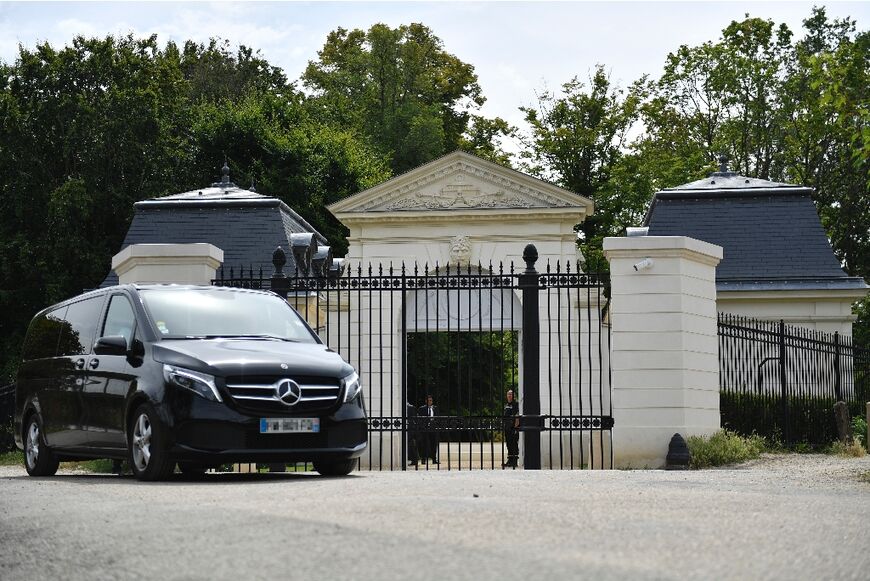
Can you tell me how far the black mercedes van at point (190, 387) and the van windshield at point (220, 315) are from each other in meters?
0.01

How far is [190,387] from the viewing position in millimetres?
10508

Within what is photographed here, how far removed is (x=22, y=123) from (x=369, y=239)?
50.1ft

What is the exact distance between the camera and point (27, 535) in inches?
271

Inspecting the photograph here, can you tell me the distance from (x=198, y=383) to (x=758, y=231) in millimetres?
24512

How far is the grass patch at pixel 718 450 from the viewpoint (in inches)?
619

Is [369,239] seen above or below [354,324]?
above

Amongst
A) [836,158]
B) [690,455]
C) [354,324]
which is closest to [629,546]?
[690,455]

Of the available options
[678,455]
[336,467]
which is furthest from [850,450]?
[336,467]

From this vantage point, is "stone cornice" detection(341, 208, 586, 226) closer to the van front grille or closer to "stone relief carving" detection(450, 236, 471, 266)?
"stone relief carving" detection(450, 236, 471, 266)

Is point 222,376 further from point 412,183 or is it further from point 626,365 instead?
point 412,183

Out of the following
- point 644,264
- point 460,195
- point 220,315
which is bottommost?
point 220,315

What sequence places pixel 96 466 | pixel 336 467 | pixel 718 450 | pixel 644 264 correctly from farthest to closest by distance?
pixel 96 466 → pixel 644 264 → pixel 718 450 → pixel 336 467

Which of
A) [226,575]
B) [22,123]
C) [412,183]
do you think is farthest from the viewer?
[22,123]

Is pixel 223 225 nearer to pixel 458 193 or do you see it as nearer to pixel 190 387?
pixel 458 193
